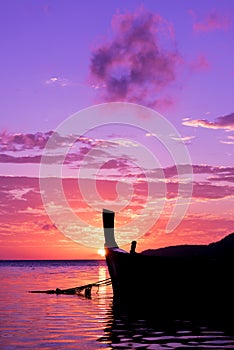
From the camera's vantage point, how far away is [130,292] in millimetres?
29734

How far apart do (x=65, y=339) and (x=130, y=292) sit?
11043 mm

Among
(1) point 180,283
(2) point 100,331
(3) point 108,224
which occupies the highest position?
(3) point 108,224

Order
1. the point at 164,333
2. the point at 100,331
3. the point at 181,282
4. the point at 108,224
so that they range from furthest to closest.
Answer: the point at 108,224, the point at 181,282, the point at 100,331, the point at 164,333

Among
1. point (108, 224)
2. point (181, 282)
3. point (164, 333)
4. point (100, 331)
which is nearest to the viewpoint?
point (164, 333)

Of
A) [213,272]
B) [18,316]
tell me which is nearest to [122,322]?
[213,272]

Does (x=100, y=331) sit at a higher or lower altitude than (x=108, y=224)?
lower

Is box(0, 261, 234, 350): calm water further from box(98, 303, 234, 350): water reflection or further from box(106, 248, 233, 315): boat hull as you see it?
box(106, 248, 233, 315): boat hull

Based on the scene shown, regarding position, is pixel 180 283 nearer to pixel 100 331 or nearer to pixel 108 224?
pixel 100 331

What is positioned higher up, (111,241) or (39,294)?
(111,241)

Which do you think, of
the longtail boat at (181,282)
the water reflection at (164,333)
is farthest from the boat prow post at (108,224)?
the water reflection at (164,333)

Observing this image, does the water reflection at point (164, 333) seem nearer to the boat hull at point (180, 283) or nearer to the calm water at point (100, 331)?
the calm water at point (100, 331)

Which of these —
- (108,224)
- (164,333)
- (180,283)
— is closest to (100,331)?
(164,333)

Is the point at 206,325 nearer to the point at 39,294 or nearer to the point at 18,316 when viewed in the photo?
the point at 18,316

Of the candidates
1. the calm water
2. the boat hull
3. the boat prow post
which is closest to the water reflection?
the calm water
